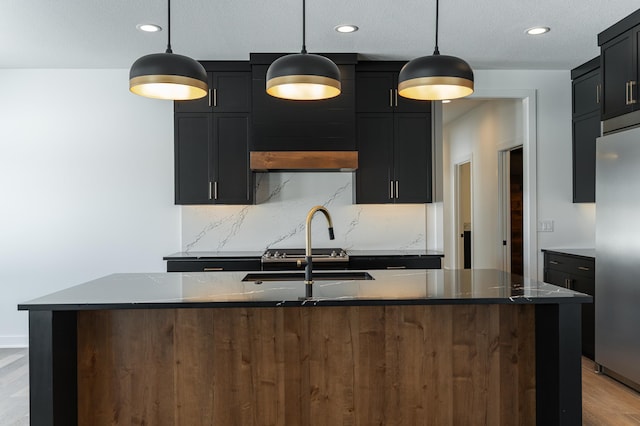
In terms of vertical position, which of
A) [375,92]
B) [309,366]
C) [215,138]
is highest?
[375,92]

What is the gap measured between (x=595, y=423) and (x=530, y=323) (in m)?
1.13

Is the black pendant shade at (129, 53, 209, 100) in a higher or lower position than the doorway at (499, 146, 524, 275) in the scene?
higher

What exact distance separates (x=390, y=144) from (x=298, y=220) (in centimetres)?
113

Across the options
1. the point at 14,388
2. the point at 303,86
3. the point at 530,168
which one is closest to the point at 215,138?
the point at 303,86

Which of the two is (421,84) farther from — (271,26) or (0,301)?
(0,301)

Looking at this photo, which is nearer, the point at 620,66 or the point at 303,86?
the point at 303,86

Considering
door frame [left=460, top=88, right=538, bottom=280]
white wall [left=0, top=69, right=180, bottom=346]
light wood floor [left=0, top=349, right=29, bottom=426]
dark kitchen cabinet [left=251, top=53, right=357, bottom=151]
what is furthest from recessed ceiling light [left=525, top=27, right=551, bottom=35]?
light wood floor [left=0, top=349, right=29, bottom=426]

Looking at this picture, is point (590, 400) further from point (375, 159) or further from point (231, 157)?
point (231, 157)

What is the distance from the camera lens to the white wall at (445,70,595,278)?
499cm

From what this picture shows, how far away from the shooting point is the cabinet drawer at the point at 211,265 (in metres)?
4.43

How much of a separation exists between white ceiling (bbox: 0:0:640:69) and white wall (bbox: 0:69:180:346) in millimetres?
286

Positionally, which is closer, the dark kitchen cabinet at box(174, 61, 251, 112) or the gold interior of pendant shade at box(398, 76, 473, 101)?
the gold interior of pendant shade at box(398, 76, 473, 101)

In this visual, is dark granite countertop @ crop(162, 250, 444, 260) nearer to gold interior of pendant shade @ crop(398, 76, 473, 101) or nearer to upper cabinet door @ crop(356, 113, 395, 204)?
upper cabinet door @ crop(356, 113, 395, 204)

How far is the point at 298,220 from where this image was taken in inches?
198
